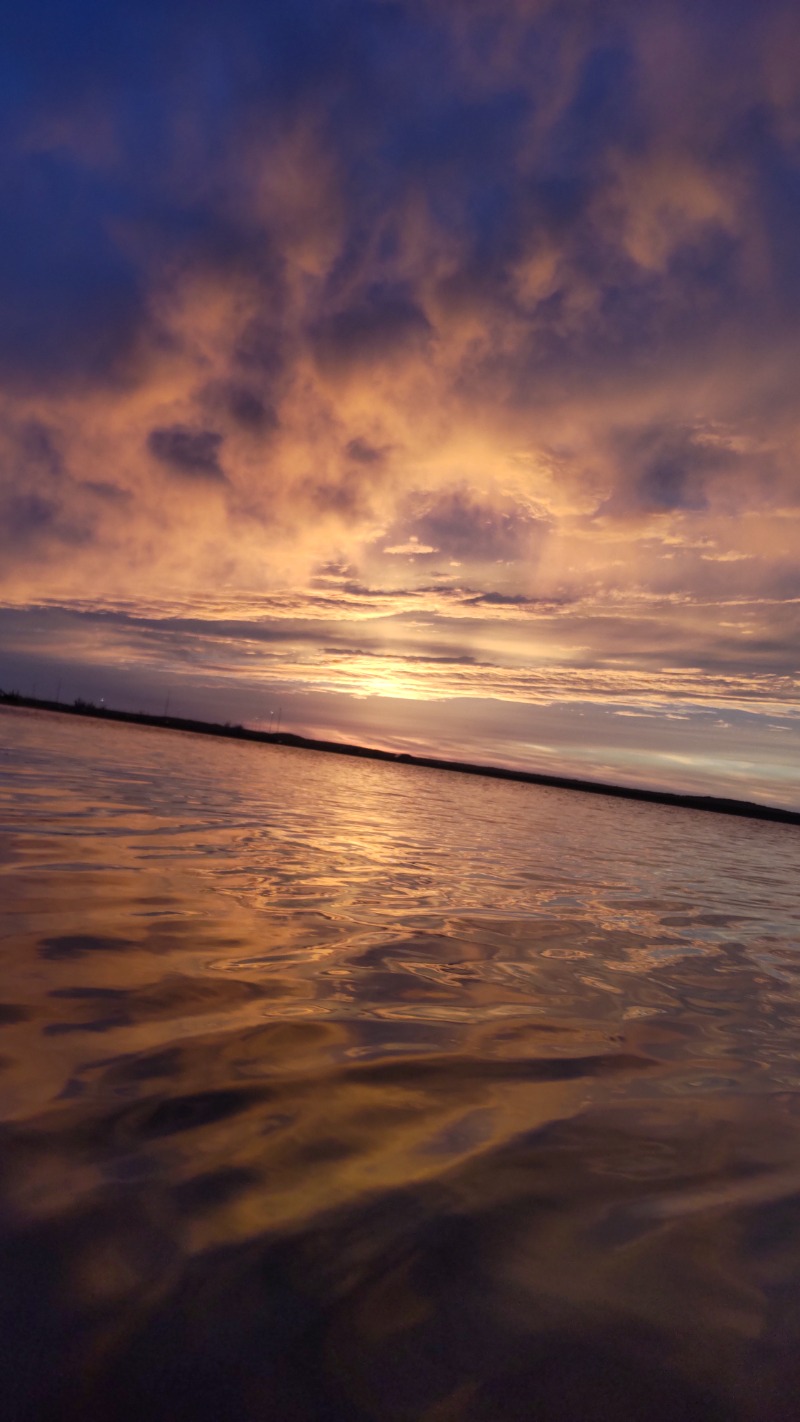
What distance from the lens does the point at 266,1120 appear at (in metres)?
2.52

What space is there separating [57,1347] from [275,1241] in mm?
565

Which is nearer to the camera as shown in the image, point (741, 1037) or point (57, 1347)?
point (57, 1347)

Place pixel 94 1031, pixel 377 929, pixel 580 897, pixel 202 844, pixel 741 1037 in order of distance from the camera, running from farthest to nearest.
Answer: pixel 202 844 → pixel 580 897 → pixel 377 929 → pixel 741 1037 → pixel 94 1031

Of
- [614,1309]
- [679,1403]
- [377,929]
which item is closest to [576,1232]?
[614,1309]

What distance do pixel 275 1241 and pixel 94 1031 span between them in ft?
5.39

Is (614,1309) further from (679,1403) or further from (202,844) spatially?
(202,844)

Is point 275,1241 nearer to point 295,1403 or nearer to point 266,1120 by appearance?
point 295,1403

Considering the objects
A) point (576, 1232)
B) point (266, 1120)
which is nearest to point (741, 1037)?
point (576, 1232)

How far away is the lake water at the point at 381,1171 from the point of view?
1531mm

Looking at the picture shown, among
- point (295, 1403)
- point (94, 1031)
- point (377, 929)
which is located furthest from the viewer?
point (377, 929)

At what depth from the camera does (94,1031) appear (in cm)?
312

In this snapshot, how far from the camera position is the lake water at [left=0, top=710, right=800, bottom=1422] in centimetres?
153

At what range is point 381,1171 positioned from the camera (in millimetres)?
2283

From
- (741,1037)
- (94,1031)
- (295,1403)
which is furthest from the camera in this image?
(741,1037)
